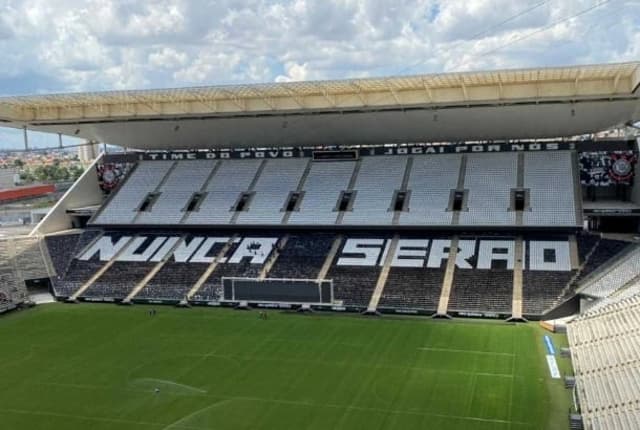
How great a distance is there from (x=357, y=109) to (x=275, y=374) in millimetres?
18374

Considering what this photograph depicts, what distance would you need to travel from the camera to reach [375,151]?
4244 cm

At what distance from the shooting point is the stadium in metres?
→ 21.0

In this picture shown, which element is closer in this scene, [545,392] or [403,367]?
[545,392]

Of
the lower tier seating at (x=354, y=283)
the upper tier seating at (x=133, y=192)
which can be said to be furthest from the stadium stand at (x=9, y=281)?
the lower tier seating at (x=354, y=283)

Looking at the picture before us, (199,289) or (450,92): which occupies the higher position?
(450,92)

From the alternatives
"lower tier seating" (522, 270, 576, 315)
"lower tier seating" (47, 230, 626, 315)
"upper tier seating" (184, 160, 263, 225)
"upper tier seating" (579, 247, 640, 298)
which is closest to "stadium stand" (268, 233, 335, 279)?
"lower tier seating" (47, 230, 626, 315)

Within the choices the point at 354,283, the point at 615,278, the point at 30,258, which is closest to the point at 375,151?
the point at 354,283

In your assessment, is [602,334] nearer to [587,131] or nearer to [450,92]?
[450,92]

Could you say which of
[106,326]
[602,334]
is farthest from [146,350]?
[602,334]

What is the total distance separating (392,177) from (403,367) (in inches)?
727

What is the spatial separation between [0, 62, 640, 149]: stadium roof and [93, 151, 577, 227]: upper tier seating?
5.93ft

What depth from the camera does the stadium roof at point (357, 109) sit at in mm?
33375

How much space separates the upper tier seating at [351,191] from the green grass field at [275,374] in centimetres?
821

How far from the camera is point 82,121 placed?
4144 centimetres
